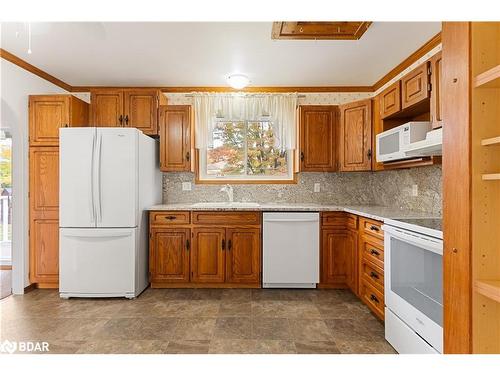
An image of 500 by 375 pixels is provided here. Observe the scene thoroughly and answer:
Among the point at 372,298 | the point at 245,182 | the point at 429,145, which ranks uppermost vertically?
the point at 429,145

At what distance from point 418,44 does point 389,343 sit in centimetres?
266

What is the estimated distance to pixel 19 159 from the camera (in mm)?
3293

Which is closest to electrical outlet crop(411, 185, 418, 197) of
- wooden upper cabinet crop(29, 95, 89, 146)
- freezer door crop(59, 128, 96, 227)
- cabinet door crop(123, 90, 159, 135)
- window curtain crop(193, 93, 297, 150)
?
window curtain crop(193, 93, 297, 150)

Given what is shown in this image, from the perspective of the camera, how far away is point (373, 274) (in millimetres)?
2676

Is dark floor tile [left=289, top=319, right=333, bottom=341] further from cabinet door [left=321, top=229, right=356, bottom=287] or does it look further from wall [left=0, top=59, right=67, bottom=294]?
wall [left=0, top=59, right=67, bottom=294]

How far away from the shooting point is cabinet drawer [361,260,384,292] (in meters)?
2.51

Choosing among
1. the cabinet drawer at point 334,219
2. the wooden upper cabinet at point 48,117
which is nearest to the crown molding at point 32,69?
the wooden upper cabinet at point 48,117

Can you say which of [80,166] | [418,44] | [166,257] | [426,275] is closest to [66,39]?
[80,166]

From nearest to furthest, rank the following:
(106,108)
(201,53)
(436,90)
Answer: (436,90), (201,53), (106,108)

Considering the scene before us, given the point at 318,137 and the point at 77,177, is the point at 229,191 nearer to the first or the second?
the point at 318,137

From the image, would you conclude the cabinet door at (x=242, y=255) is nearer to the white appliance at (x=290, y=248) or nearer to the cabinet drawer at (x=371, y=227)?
the white appliance at (x=290, y=248)

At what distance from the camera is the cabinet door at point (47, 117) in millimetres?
3391

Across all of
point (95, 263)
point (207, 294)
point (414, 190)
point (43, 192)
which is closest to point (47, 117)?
point (43, 192)

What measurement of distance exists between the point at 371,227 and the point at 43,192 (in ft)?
11.6
